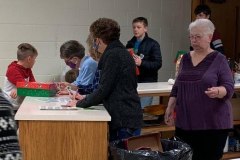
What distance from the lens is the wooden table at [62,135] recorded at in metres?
2.30

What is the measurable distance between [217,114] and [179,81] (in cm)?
32

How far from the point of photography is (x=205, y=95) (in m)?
2.47

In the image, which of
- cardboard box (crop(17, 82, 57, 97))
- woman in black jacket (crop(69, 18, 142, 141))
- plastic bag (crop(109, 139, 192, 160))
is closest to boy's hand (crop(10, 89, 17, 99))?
cardboard box (crop(17, 82, 57, 97))

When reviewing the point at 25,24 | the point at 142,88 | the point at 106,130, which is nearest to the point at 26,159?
the point at 106,130

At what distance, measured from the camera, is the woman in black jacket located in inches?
95.0

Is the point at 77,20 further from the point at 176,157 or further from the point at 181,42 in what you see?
the point at 176,157

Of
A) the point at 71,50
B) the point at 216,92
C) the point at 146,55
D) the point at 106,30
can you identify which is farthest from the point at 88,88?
the point at 146,55

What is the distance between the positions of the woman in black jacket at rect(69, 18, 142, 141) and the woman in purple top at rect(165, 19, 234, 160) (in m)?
0.33

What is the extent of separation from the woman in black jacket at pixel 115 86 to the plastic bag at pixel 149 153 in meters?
0.13

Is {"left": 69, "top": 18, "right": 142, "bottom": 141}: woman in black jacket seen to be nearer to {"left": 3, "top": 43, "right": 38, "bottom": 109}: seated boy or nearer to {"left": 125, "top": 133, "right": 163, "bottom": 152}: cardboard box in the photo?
{"left": 125, "top": 133, "right": 163, "bottom": 152}: cardboard box

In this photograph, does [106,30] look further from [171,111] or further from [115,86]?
[171,111]

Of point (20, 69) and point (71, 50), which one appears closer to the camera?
point (71, 50)

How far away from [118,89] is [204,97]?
21.2 inches

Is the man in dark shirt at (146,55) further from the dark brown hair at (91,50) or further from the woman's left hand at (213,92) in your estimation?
the woman's left hand at (213,92)
